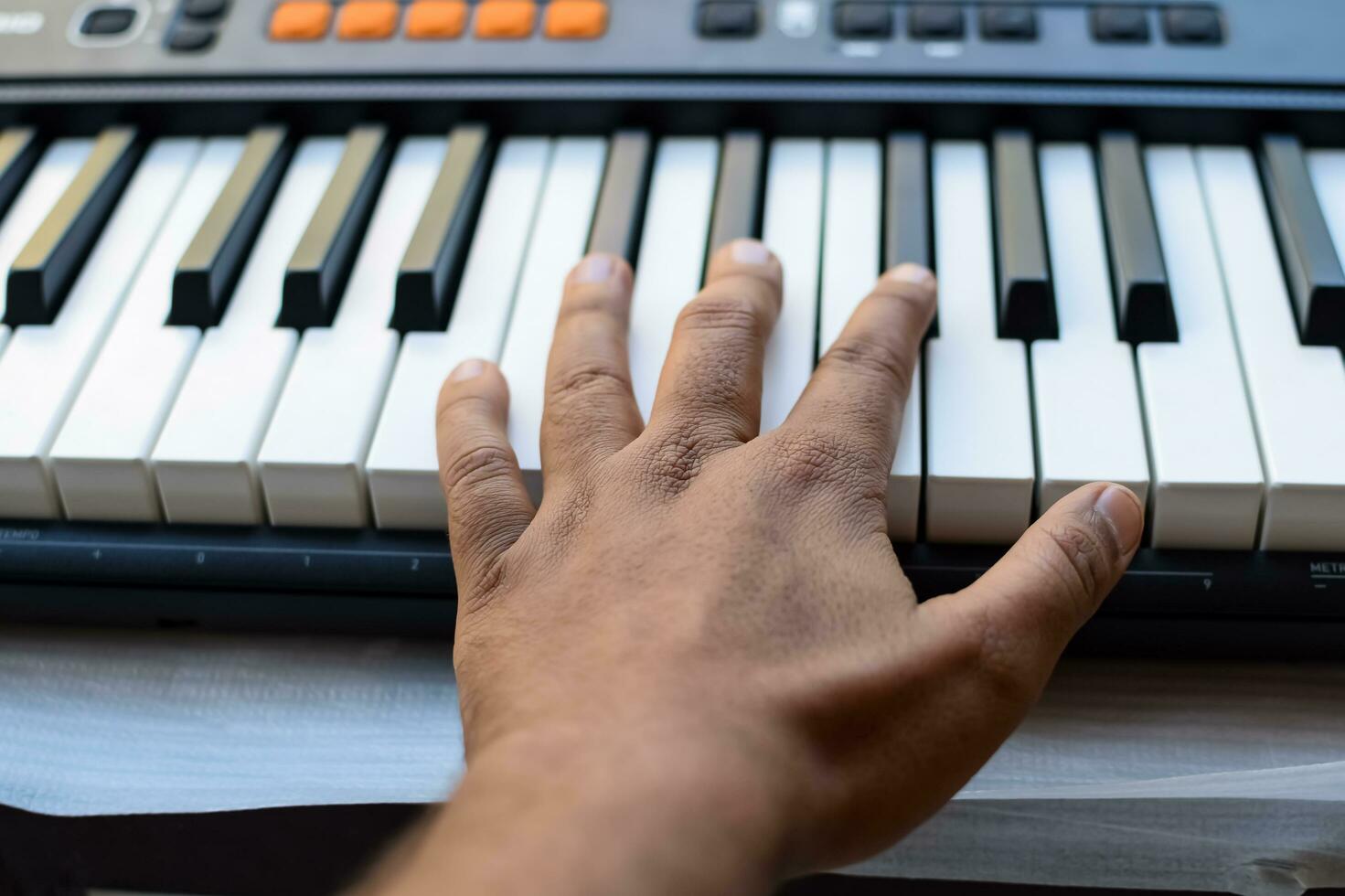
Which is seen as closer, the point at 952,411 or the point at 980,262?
the point at 952,411

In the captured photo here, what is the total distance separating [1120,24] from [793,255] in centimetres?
33

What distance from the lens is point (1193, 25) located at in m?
0.94

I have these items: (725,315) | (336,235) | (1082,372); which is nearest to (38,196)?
(336,235)

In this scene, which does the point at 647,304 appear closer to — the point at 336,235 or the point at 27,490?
the point at 336,235

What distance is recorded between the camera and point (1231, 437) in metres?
0.73

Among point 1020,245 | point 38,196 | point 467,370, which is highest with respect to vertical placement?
point 38,196

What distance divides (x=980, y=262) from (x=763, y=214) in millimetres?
165

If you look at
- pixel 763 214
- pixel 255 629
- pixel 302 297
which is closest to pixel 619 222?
pixel 763 214

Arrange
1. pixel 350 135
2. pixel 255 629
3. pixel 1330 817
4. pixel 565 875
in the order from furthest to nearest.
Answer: pixel 350 135 → pixel 255 629 → pixel 1330 817 → pixel 565 875

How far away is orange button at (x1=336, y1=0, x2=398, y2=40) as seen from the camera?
1.00 metres

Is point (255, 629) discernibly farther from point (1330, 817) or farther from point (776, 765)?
point (1330, 817)

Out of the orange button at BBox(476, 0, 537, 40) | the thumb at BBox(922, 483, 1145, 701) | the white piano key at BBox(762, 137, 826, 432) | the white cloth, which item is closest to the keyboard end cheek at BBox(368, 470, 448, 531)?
the white cloth

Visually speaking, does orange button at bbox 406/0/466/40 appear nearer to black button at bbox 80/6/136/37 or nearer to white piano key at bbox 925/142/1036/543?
black button at bbox 80/6/136/37

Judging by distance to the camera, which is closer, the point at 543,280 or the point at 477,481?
the point at 477,481
